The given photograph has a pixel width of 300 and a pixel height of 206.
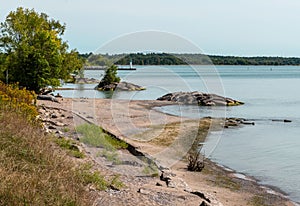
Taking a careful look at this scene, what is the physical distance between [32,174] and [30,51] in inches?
1201

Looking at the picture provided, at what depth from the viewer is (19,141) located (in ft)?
30.4

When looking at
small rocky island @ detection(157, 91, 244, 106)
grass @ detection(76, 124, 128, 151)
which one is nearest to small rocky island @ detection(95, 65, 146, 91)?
small rocky island @ detection(157, 91, 244, 106)

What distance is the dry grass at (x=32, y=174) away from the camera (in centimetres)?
621

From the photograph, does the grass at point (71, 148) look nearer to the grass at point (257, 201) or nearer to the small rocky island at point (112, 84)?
the grass at point (257, 201)

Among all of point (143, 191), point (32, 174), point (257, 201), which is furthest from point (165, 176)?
point (32, 174)

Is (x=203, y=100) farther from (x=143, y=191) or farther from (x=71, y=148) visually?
(x=143, y=191)

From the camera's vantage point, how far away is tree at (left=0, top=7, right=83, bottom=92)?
35.9 meters

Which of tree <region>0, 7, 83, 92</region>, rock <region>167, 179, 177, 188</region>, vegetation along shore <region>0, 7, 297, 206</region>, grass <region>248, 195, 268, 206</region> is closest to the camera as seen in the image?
vegetation along shore <region>0, 7, 297, 206</region>

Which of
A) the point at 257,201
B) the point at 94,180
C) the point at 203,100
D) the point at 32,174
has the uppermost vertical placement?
the point at 32,174

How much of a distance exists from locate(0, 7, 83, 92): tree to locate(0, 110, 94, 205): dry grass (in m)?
26.1

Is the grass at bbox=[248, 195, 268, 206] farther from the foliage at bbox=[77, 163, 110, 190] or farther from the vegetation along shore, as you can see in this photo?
the foliage at bbox=[77, 163, 110, 190]

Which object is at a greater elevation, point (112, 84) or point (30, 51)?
point (30, 51)


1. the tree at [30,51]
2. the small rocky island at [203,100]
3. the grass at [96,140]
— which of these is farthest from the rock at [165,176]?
the small rocky island at [203,100]

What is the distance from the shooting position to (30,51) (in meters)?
36.3
